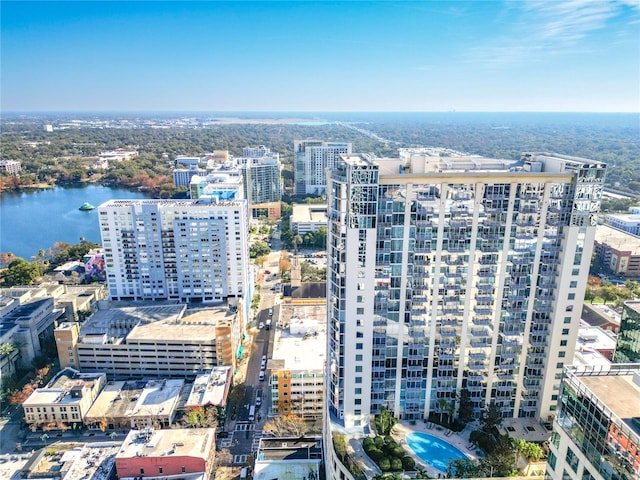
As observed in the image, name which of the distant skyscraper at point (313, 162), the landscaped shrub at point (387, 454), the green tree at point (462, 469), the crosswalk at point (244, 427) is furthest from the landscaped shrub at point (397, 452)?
the distant skyscraper at point (313, 162)

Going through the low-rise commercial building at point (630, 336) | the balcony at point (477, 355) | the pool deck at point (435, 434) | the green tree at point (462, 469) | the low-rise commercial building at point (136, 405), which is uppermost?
the low-rise commercial building at point (630, 336)

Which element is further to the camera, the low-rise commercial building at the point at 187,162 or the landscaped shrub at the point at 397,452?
the low-rise commercial building at the point at 187,162

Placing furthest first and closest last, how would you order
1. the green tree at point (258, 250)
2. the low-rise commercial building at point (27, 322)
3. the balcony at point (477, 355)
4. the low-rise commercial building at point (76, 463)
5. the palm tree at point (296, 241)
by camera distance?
the palm tree at point (296, 241), the green tree at point (258, 250), the low-rise commercial building at point (27, 322), the low-rise commercial building at point (76, 463), the balcony at point (477, 355)

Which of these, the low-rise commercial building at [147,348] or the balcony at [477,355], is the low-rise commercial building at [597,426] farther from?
the low-rise commercial building at [147,348]

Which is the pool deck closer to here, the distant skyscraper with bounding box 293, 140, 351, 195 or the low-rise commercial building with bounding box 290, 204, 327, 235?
the low-rise commercial building with bounding box 290, 204, 327, 235

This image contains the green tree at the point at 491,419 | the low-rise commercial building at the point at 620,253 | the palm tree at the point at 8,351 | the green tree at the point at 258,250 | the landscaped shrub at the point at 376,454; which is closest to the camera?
the landscaped shrub at the point at 376,454

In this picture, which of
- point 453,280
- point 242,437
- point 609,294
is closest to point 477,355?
point 453,280

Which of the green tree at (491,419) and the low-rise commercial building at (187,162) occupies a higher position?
the low-rise commercial building at (187,162)
